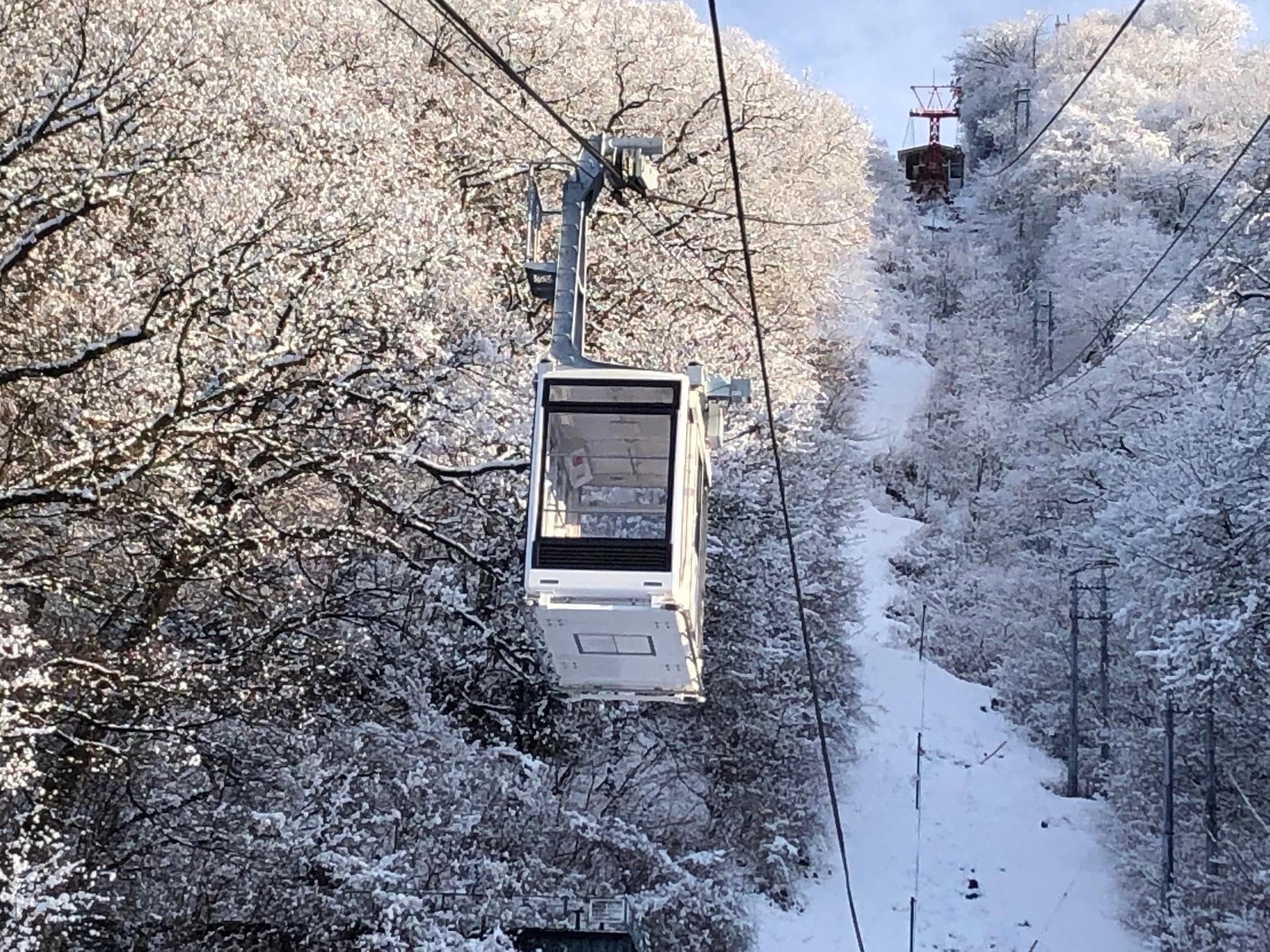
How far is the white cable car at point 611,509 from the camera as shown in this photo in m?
7.86

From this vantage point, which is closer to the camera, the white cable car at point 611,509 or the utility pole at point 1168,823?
the white cable car at point 611,509

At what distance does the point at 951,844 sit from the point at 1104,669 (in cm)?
542

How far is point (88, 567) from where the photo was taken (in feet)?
39.7

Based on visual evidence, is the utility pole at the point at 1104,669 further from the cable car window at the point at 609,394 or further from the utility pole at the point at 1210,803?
the cable car window at the point at 609,394

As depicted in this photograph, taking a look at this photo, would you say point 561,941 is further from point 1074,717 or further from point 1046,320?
point 1046,320

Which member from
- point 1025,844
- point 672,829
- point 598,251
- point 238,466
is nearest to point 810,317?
point 598,251

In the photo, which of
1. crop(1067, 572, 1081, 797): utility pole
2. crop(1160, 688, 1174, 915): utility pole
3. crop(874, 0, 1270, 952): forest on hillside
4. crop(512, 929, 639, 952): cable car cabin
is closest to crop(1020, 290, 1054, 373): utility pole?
crop(874, 0, 1270, 952): forest on hillside

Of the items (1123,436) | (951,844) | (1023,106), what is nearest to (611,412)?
(951,844)

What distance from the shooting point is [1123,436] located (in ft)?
82.5

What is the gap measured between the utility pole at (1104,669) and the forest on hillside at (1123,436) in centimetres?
12

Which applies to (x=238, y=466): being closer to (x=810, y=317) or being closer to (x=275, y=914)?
(x=275, y=914)

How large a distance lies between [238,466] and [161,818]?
3.18 metres

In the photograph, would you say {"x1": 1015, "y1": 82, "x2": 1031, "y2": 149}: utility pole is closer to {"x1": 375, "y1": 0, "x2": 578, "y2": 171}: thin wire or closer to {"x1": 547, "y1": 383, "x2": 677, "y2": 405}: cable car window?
{"x1": 375, "y1": 0, "x2": 578, "y2": 171}: thin wire

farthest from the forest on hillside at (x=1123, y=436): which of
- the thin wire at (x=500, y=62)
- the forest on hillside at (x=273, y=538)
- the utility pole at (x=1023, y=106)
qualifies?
the thin wire at (x=500, y=62)
